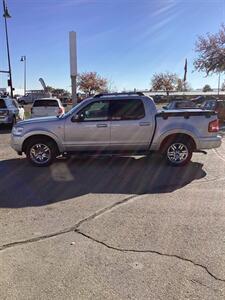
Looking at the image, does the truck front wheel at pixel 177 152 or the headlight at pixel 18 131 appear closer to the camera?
the truck front wheel at pixel 177 152

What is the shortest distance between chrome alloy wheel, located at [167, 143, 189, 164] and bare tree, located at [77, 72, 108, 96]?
73233 millimetres

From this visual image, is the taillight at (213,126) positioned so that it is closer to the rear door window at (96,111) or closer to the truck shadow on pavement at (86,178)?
the truck shadow on pavement at (86,178)

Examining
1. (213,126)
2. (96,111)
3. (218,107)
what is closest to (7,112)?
(96,111)

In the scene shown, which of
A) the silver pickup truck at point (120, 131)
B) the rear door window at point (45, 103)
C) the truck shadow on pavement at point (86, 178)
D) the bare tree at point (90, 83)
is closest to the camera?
the truck shadow on pavement at point (86, 178)

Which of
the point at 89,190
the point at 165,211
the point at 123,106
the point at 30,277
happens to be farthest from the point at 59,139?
the point at 30,277

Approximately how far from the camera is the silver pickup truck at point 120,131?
9.03 m

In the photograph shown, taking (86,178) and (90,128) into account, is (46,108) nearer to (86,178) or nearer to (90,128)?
(90,128)

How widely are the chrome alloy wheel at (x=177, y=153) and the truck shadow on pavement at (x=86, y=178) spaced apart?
0.24m

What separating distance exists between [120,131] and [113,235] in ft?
15.5

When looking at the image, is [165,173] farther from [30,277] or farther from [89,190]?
[30,277]

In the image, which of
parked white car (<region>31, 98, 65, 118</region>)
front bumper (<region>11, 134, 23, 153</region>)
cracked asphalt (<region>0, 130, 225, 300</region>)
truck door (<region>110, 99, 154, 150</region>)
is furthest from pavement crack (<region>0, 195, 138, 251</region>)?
parked white car (<region>31, 98, 65, 118</region>)

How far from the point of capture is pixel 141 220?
523 centimetres

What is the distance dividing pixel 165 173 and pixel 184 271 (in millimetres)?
4738

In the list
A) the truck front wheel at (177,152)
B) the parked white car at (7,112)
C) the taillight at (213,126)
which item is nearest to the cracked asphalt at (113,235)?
the truck front wheel at (177,152)
